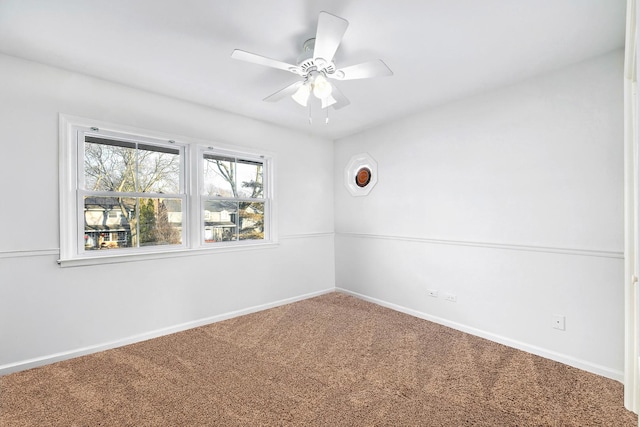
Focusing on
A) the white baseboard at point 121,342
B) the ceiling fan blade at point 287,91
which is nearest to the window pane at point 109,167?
the white baseboard at point 121,342

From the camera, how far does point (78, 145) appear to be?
2.54 metres

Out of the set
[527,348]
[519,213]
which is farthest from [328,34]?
[527,348]

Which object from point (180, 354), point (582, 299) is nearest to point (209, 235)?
point (180, 354)

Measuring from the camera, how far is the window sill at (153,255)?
2.46 metres

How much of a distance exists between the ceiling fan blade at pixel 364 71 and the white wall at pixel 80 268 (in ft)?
5.93

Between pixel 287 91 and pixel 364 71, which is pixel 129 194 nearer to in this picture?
pixel 287 91

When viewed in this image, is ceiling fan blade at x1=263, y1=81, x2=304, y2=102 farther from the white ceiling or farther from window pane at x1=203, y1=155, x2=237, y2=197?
window pane at x1=203, y1=155, x2=237, y2=197

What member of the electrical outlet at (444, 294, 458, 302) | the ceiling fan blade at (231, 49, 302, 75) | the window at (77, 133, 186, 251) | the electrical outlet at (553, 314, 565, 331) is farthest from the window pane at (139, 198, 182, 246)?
the electrical outlet at (553, 314, 565, 331)

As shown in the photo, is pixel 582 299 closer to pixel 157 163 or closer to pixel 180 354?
pixel 180 354

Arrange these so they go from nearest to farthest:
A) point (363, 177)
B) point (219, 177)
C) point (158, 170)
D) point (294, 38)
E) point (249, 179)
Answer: point (294, 38) → point (158, 170) → point (219, 177) → point (249, 179) → point (363, 177)

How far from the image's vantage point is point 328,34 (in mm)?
Answer: 1657

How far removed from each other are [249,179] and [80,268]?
187 cm

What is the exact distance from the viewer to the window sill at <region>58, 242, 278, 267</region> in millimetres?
2462

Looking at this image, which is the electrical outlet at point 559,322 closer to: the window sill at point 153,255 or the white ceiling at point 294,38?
the white ceiling at point 294,38
